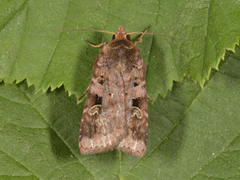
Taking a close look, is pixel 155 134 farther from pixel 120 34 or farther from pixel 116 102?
pixel 120 34

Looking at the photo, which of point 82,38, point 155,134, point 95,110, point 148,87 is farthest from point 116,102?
point 82,38

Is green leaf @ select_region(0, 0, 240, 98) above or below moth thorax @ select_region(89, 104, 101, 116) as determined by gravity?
above

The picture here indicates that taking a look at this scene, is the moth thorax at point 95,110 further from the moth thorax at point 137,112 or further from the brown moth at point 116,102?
the moth thorax at point 137,112

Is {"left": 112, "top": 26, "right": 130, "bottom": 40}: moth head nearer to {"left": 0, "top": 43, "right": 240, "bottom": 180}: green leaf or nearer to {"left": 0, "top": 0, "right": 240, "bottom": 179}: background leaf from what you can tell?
{"left": 0, "top": 0, "right": 240, "bottom": 179}: background leaf

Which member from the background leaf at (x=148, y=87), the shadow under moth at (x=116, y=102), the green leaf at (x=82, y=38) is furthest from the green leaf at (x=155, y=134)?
the green leaf at (x=82, y=38)

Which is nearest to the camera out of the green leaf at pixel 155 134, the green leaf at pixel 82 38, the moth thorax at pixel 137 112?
the green leaf at pixel 82 38

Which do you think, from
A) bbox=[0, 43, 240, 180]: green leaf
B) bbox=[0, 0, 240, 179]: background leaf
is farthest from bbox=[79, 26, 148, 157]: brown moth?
bbox=[0, 43, 240, 180]: green leaf

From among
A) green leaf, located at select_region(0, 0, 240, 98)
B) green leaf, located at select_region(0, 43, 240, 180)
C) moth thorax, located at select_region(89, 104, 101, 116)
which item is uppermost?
green leaf, located at select_region(0, 0, 240, 98)
